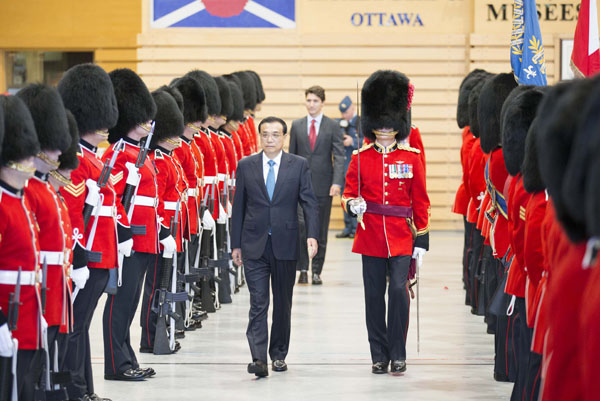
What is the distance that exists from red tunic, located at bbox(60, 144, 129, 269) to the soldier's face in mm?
4970

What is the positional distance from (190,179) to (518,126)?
10.4ft

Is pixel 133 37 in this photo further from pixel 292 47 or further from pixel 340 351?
pixel 340 351

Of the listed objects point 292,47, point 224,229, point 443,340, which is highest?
point 292,47

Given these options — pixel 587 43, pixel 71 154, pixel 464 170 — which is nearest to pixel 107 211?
pixel 71 154

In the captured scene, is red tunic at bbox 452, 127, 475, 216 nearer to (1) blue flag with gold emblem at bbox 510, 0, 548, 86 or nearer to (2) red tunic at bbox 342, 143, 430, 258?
(1) blue flag with gold emblem at bbox 510, 0, 548, 86

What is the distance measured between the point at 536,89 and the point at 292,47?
9.87m

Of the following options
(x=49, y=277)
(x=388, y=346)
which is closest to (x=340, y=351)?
(x=388, y=346)

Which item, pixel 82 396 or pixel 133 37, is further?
pixel 133 37

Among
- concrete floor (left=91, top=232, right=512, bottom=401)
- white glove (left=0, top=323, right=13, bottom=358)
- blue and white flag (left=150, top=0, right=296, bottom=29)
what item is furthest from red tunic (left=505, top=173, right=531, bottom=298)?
blue and white flag (left=150, top=0, right=296, bottom=29)

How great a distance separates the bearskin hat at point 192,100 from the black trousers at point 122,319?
76.0 inches

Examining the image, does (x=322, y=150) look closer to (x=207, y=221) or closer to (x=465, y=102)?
(x=465, y=102)

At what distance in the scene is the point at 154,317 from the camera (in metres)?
6.62

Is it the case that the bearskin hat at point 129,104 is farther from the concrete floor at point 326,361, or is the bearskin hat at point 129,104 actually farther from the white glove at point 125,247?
the concrete floor at point 326,361

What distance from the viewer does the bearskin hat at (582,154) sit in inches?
95.6
